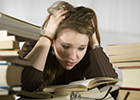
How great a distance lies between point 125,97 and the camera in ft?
2.02

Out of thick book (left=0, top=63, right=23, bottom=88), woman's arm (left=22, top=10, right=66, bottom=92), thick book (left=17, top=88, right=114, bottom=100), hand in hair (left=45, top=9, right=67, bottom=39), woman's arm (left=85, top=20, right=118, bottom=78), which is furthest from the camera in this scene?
woman's arm (left=85, top=20, right=118, bottom=78)

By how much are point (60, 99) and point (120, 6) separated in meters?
1.29

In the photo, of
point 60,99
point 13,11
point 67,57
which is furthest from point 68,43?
point 13,11

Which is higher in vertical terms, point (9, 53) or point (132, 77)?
point (9, 53)

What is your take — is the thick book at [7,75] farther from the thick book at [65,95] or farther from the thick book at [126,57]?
the thick book at [126,57]

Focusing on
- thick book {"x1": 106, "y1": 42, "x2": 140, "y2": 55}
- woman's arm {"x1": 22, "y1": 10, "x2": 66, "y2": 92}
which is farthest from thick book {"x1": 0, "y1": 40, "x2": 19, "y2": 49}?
woman's arm {"x1": 22, "y1": 10, "x2": 66, "y2": 92}

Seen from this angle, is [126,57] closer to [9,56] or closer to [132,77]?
[132,77]

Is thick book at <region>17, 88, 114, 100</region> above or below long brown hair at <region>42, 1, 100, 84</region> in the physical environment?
below

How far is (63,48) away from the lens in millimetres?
1248

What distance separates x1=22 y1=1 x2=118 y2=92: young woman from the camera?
1.06 m

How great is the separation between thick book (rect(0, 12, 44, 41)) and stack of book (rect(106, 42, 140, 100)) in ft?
0.94

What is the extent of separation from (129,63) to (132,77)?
0.16 feet

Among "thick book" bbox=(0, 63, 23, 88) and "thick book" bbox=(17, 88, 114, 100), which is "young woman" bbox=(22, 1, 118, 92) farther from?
"thick book" bbox=(0, 63, 23, 88)

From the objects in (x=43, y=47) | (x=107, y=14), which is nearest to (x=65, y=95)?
(x=43, y=47)
